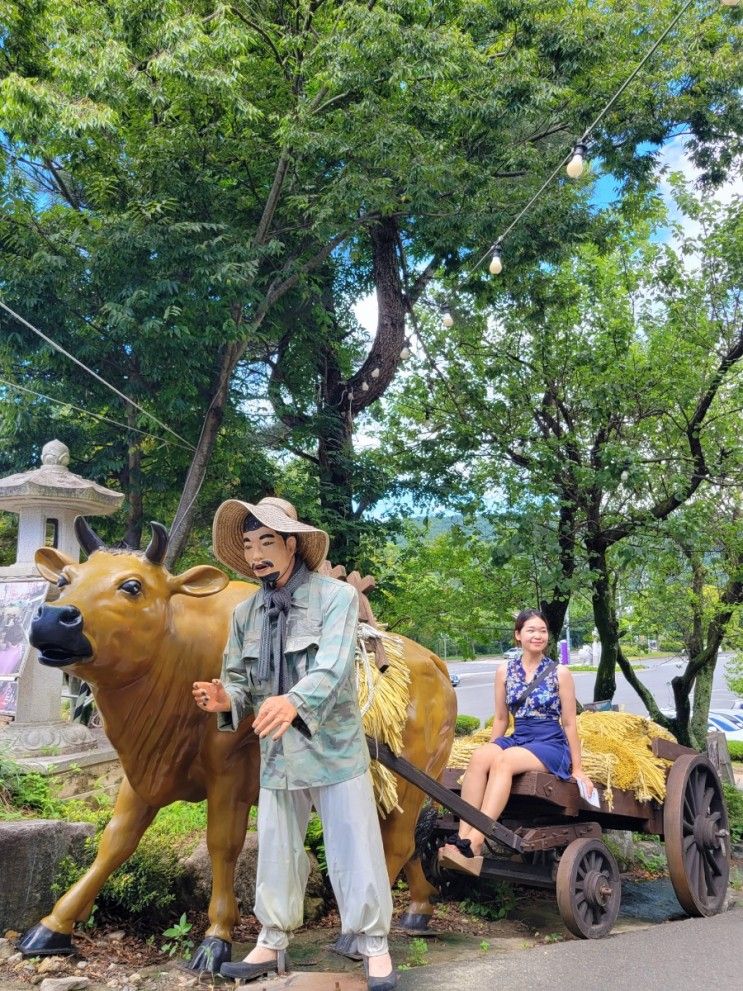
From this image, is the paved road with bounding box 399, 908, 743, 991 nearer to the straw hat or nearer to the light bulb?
the straw hat

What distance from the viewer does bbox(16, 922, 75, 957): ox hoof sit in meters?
3.55

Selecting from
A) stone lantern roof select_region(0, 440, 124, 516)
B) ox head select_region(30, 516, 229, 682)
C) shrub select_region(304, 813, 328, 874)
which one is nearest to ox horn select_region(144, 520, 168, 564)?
ox head select_region(30, 516, 229, 682)

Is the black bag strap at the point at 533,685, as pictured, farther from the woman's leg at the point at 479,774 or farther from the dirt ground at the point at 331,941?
the dirt ground at the point at 331,941

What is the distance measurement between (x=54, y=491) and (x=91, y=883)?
4.03m

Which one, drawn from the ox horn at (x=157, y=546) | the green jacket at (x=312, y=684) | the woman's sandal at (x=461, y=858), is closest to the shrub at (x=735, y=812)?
the woman's sandal at (x=461, y=858)

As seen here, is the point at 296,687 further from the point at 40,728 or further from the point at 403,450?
the point at 403,450

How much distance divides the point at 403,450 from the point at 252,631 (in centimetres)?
941

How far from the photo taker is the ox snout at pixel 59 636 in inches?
121

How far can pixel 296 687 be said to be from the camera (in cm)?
296

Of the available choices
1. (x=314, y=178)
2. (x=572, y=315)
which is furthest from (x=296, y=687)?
(x=572, y=315)

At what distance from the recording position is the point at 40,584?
22.2ft

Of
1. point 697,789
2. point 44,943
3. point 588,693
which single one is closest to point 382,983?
point 44,943

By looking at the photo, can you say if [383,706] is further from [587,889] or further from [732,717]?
[732,717]

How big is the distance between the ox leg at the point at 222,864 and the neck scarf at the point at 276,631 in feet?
2.97
